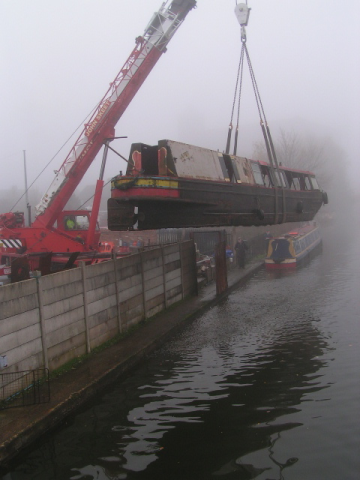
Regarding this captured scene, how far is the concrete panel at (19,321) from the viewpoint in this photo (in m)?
6.38

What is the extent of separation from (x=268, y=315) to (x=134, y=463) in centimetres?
825

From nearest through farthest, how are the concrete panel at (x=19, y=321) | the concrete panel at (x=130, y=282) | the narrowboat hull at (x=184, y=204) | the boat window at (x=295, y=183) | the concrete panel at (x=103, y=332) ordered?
the concrete panel at (x=19, y=321) < the concrete panel at (x=103, y=332) < the narrowboat hull at (x=184, y=204) < the concrete panel at (x=130, y=282) < the boat window at (x=295, y=183)

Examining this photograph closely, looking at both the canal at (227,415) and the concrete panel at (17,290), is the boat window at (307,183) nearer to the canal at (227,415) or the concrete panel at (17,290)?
the canal at (227,415)

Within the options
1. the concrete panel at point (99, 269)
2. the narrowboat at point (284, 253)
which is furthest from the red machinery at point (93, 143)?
the narrowboat at point (284, 253)

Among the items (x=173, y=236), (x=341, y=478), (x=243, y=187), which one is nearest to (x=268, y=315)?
(x=243, y=187)

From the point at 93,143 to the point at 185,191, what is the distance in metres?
5.35

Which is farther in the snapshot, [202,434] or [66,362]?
[66,362]

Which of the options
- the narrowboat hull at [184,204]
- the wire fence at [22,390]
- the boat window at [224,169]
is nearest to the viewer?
the wire fence at [22,390]

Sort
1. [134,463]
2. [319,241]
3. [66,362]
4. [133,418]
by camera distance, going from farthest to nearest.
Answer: [319,241]
[66,362]
[133,418]
[134,463]

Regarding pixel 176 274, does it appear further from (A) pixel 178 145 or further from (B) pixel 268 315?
(A) pixel 178 145

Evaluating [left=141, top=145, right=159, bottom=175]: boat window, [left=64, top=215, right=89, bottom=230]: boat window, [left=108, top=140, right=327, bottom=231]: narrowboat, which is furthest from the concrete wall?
[left=64, top=215, right=89, bottom=230]: boat window

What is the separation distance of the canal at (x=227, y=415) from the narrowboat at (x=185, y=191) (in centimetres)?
279

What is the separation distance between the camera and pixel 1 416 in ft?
19.4

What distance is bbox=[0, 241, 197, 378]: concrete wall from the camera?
6.66 metres
